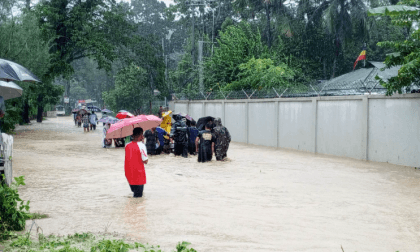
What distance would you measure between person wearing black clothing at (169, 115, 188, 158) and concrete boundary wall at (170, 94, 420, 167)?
497cm

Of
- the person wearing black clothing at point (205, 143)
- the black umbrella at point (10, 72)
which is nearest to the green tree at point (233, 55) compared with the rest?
the person wearing black clothing at point (205, 143)

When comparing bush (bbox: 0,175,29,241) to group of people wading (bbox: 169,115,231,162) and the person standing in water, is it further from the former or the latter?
the person standing in water

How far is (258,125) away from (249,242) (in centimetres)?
1677

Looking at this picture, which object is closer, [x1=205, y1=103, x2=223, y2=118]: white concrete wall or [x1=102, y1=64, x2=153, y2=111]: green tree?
[x1=205, y1=103, x2=223, y2=118]: white concrete wall

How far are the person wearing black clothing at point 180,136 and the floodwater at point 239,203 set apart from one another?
108 centimetres

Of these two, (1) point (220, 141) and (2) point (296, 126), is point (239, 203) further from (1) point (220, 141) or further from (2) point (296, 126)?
(2) point (296, 126)

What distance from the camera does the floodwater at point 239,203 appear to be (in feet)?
21.8

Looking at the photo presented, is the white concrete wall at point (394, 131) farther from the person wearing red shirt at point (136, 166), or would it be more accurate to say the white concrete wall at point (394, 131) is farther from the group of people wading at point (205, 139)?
the person wearing red shirt at point (136, 166)

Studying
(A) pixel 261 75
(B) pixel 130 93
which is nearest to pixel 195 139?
(A) pixel 261 75

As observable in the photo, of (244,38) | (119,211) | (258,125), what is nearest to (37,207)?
(119,211)

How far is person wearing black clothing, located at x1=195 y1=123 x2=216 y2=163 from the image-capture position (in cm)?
1550

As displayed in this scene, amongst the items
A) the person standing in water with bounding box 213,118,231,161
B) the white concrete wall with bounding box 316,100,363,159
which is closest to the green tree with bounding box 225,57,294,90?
the white concrete wall with bounding box 316,100,363,159

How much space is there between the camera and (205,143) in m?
15.5

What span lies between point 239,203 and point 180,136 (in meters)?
8.10
